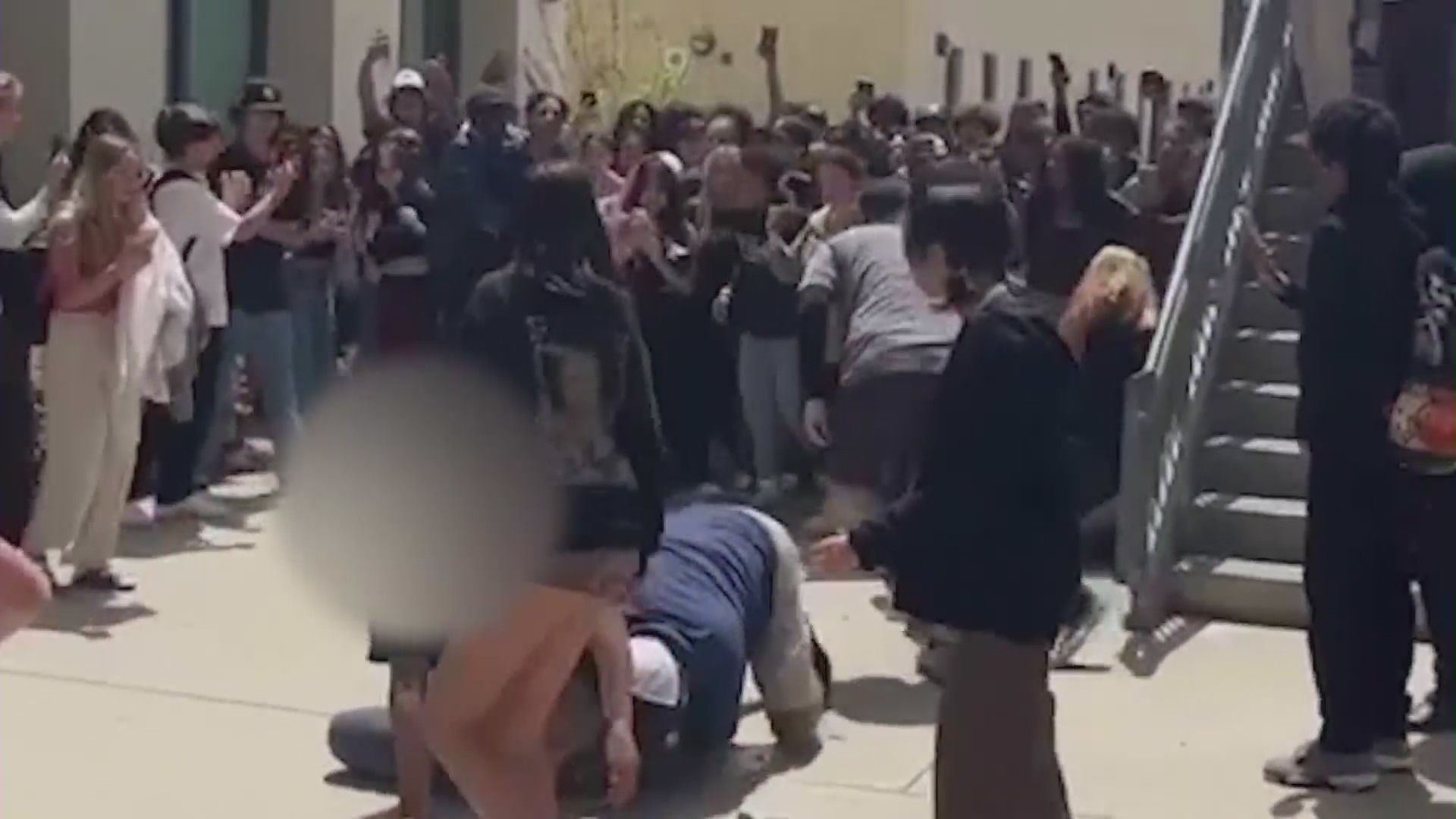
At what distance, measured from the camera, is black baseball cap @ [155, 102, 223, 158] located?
9750mm

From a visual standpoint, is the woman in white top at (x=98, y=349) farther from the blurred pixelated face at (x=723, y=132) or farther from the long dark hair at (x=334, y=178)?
the blurred pixelated face at (x=723, y=132)

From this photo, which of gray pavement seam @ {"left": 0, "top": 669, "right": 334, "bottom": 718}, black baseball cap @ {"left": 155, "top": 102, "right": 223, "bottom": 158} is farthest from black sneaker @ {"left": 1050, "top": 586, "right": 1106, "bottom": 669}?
black baseball cap @ {"left": 155, "top": 102, "right": 223, "bottom": 158}

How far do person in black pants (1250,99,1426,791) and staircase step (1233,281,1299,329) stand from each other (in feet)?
12.1

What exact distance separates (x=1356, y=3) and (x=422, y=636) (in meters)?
8.27

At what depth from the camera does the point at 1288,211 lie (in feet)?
36.2

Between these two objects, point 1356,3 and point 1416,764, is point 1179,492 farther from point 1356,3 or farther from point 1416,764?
point 1356,3

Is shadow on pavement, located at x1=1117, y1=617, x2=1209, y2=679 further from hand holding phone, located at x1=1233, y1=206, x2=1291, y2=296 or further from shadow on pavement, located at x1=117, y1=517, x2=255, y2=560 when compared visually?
shadow on pavement, located at x1=117, y1=517, x2=255, y2=560

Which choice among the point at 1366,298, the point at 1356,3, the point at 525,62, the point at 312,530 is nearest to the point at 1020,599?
the point at 1366,298

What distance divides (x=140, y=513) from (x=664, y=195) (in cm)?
286

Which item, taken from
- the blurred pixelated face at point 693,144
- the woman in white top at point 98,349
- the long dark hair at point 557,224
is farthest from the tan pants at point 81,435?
the blurred pixelated face at point 693,144

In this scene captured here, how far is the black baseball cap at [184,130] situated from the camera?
9750 mm

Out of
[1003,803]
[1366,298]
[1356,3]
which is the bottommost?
[1003,803]

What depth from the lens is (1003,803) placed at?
15.9 ft

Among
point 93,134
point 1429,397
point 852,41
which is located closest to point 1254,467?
point 1429,397
